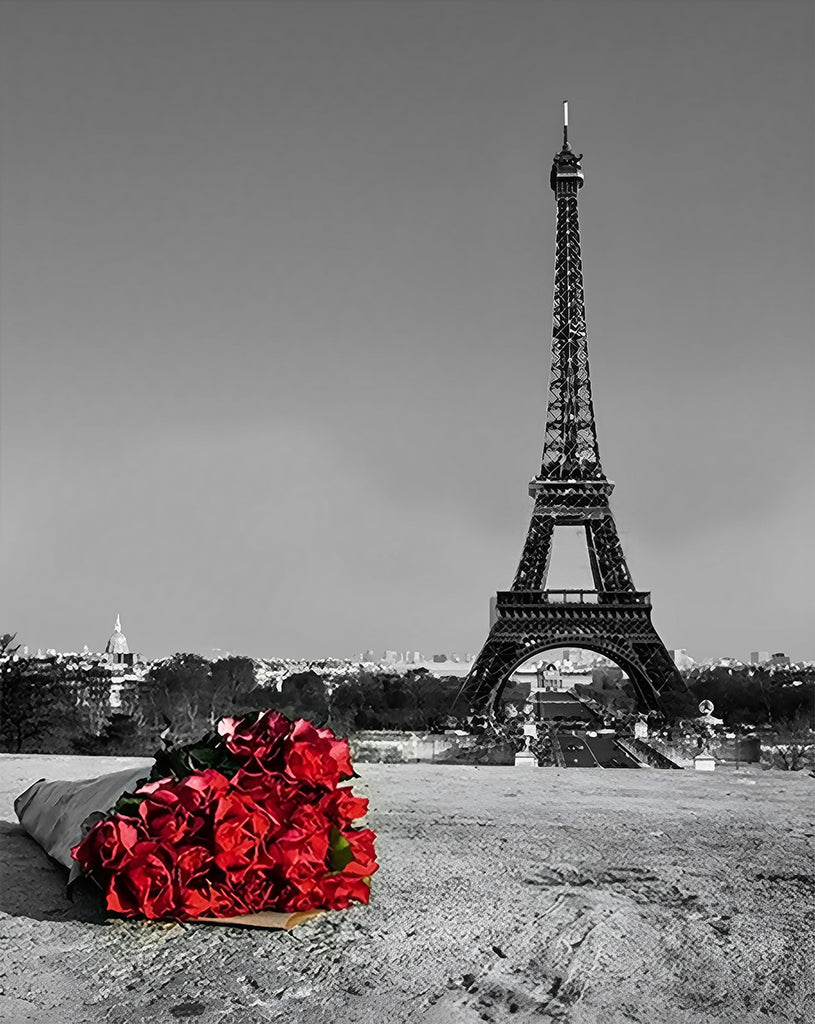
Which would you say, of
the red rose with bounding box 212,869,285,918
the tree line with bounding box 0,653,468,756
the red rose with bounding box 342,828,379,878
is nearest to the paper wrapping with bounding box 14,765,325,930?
the red rose with bounding box 212,869,285,918

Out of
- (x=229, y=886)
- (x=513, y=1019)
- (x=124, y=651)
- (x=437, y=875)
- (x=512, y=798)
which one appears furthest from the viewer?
(x=124, y=651)

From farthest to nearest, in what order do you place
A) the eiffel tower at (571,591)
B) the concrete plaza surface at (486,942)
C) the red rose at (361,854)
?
the eiffel tower at (571,591) < the red rose at (361,854) < the concrete plaza surface at (486,942)

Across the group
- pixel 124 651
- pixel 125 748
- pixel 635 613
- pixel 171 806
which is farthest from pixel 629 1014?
pixel 124 651

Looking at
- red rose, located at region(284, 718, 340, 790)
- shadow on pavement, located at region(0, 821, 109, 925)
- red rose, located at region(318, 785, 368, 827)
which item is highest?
red rose, located at region(284, 718, 340, 790)

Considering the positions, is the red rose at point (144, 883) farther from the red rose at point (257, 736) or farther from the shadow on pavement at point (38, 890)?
the red rose at point (257, 736)

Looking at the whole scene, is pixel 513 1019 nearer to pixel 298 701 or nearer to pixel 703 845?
pixel 703 845

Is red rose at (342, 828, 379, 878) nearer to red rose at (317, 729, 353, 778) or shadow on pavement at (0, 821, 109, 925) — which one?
red rose at (317, 729, 353, 778)

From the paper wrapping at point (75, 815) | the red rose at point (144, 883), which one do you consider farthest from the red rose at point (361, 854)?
the red rose at point (144, 883)
